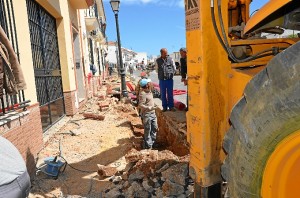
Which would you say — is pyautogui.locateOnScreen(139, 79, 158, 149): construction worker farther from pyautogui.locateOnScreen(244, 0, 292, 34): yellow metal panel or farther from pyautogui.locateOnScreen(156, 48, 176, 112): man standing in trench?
pyautogui.locateOnScreen(244, 0, 292, 34): yellow metal panel

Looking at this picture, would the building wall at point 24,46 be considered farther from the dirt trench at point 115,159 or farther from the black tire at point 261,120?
the black tire at point 261,120

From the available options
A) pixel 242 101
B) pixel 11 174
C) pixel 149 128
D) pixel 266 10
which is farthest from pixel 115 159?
pixel 266 10

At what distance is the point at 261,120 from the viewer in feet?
4.97

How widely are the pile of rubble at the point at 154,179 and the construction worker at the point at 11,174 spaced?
157 cm

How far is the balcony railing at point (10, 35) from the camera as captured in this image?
4.54 metres

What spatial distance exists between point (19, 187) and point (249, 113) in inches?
97.1

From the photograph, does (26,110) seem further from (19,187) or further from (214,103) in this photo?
(214,103)

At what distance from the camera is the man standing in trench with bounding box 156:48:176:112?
26.1ft

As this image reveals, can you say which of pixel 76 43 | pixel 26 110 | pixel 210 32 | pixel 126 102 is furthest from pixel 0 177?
pixel 76 43

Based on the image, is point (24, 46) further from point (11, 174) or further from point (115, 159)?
point (11, 174)

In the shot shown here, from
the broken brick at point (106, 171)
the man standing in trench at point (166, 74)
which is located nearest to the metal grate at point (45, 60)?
the broken brick at point (106, 171)

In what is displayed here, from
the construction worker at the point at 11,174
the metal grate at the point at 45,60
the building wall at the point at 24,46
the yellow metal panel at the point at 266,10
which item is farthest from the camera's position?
the metal grate at the point at 45,60

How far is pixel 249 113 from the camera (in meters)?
1.60

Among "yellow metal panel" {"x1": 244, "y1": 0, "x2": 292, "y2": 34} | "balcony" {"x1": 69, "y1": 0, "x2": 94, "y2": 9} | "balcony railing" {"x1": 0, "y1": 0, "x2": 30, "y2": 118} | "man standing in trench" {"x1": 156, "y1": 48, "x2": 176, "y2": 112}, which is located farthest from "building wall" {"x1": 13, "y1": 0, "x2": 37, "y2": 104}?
"balcony" {"x1": 69, "y1": 0, "x2": 94, "y2": 9}
